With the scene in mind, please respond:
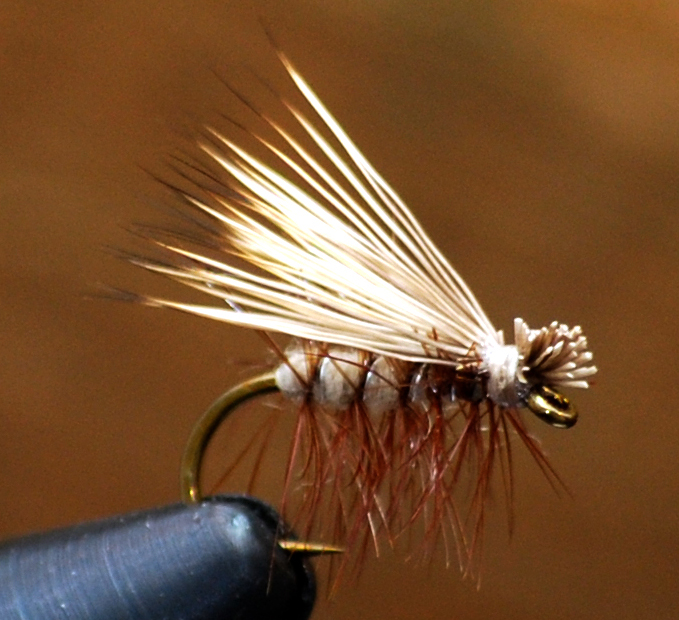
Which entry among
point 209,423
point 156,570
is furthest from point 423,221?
point 156,570

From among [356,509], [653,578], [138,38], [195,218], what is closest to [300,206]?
[195,218]

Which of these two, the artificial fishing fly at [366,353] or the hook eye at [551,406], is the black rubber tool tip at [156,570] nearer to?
the artificial fishing fly at [366,353]

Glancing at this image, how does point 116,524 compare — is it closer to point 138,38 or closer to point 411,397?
point 411,397

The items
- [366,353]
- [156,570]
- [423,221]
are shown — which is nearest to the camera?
[156,570]

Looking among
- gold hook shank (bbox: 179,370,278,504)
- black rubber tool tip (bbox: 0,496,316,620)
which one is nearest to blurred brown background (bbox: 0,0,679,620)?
gold hook shank (bbox: 179,370,278,504)

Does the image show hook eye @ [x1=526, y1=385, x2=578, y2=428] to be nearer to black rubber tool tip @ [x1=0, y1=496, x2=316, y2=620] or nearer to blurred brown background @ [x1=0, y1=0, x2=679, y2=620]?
black rubber tool tip @ [x1=0, y1=496, x2=316, y2=620]

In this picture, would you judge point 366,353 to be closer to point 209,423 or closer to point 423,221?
point 209,423
